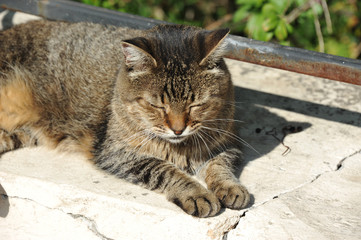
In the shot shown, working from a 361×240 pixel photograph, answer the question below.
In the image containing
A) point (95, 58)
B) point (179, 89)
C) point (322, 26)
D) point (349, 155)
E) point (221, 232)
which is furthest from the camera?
point (322, 26)

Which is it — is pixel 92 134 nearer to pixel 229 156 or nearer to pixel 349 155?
pixel 229 156

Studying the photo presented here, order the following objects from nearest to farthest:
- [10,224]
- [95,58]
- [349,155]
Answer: [10,224] < [349,155] < [95,58]

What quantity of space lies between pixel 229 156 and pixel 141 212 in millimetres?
710

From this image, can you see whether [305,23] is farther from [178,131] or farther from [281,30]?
[178,131]

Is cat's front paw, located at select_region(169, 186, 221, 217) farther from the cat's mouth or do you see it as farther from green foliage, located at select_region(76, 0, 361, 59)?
green foliage, located at select_region(76, 0, 361, 59)

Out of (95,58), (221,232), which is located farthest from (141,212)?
(95,58)

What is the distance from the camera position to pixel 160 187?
270 cm

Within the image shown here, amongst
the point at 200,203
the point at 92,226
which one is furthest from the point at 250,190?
the point at 92,226

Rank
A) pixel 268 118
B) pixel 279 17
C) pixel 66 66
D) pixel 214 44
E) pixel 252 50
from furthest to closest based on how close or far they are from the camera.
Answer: pixel 279 17
pixel 268 118
pixel 66 66
pixel 252 50
pixel 214 44

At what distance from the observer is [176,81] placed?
2643mm

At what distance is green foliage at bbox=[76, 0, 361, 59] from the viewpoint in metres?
4.38

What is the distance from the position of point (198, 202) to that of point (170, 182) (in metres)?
0.27

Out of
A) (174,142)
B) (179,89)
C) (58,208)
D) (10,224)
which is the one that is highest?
(179,89)

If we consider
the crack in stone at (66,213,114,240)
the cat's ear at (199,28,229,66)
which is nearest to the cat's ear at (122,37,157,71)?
the cat's ear at (199,28,229,66)
